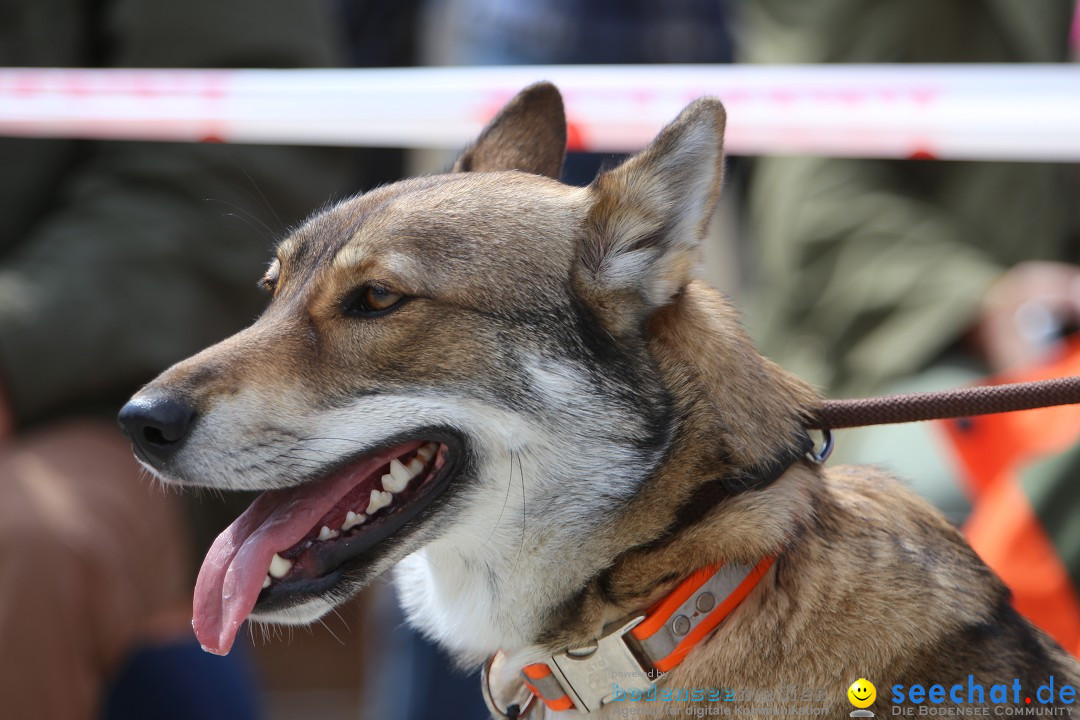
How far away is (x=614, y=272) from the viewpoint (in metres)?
2.17

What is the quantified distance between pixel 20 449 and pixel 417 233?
1690 millimetres

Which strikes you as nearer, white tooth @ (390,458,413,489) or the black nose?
the black nose

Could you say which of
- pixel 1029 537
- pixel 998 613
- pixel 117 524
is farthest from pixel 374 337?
pixel 1029 537

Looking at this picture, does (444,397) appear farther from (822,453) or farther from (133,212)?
(133,212)

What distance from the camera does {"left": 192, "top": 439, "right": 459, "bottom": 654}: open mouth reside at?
1986mm

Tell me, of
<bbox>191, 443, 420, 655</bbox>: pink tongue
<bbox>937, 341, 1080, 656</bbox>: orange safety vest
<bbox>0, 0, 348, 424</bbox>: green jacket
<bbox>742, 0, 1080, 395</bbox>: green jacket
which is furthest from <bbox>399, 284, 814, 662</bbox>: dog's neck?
<bbox>742, 0, 1080, 395</bbox>: green jacket

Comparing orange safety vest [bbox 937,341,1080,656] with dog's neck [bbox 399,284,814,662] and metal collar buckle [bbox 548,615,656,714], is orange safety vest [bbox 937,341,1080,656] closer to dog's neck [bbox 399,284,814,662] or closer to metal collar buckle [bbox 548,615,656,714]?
dog's neck [bbox 399,284,814,662]

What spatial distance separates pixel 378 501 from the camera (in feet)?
6.77

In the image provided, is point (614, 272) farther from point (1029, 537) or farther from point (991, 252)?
point (991, 252)

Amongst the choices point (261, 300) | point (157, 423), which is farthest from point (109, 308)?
point (157, 423)

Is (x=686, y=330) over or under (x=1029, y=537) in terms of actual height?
over

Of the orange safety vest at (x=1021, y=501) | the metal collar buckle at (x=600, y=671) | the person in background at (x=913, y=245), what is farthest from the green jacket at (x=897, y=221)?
the metal collar buckle at (x=600, y=671)

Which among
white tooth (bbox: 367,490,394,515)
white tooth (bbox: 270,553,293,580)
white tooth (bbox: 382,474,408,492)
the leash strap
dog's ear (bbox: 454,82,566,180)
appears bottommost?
the leash strap

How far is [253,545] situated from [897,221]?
2.88 meters
